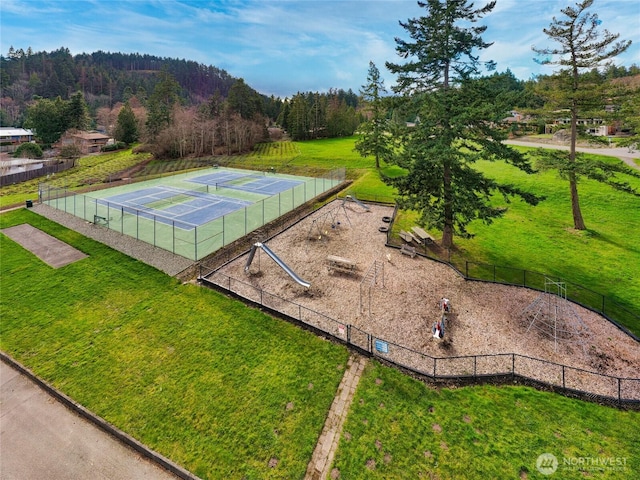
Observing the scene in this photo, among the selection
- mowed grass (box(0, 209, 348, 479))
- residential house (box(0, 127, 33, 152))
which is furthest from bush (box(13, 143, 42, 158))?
mowed grass (box(0, 209, 348, 479))

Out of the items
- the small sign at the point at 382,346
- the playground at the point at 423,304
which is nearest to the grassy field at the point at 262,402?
the small sign at the point at 382,346

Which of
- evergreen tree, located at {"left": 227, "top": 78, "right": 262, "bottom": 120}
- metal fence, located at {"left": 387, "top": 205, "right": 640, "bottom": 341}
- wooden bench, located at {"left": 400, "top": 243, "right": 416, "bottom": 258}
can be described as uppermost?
evergreen tree, located at {"left": 227, "top": 78, "right": 262, "bottom": 120}

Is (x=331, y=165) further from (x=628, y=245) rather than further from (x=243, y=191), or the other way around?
(x=628, y=245)

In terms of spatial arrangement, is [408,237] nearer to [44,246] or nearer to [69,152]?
[44,246]

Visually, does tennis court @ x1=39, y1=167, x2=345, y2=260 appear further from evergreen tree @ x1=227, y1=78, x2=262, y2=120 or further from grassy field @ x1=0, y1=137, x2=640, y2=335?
evergreen tree @ x1=227, y1=78, x2=262, y2=120

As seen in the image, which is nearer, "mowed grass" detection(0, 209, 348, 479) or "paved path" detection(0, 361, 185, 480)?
"paved path" detection(0, 361, 185, 480)

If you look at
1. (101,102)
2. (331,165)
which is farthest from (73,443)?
(101,102)
